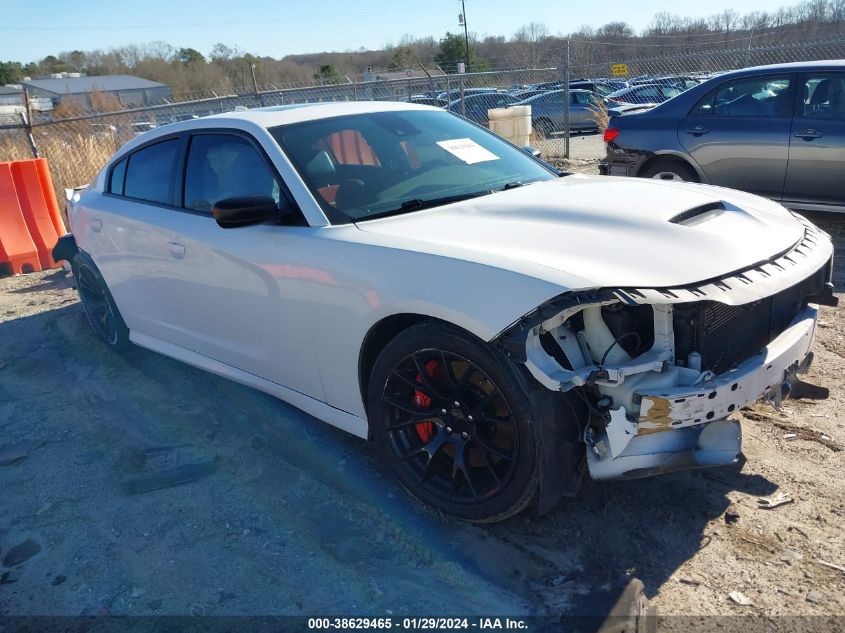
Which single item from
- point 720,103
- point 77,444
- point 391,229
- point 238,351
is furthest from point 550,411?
point 720,103

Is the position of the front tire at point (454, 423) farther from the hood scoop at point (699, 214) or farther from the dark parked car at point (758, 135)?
the dark parked car at point (758, 135)

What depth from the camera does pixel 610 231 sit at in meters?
2.70

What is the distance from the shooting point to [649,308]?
2.46 meters

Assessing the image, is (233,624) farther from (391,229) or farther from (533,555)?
(391,229)

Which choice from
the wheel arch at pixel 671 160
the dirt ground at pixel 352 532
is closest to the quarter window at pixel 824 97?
the wheel arch at pixel 671 160

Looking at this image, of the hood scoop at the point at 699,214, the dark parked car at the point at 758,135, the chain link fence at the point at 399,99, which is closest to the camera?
the hood scoop at the point at 699,214

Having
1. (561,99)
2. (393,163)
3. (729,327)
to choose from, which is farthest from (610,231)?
(561,99)

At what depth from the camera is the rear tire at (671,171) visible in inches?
284

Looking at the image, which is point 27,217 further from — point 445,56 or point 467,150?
point 445,56

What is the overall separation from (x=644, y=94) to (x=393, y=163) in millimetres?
19622

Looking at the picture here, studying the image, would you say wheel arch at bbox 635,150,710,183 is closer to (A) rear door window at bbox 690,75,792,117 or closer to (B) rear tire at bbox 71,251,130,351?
(A) rear door window at bbox 690,75,792,117

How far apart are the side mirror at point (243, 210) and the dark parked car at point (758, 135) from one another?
5.43 meters

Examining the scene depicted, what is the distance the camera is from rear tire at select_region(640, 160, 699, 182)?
721cm

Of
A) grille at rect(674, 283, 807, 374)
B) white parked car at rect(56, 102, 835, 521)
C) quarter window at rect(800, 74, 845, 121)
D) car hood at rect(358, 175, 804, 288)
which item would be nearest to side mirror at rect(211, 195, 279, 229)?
white parked car at rect(56, 102, 835, 521)
